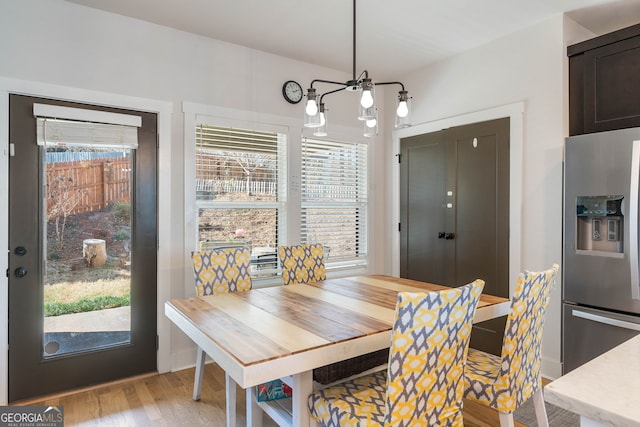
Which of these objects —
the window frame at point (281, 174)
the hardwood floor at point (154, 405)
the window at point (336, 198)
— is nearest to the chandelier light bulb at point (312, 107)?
the window frame at point (281, 174)

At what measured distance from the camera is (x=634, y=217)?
2285mm

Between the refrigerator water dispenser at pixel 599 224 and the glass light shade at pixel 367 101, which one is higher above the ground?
the glass light shade at pixel 367 101

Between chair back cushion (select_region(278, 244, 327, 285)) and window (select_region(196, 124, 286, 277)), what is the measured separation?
0.59 metres

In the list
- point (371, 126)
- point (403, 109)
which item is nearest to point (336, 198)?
point (371, 126)

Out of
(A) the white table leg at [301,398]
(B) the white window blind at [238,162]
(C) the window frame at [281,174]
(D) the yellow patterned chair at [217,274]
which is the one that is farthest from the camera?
(B) the white window blind at [238,162]

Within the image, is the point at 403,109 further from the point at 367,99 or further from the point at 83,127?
the point at 83,127

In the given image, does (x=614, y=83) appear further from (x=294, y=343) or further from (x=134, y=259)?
(x=134, y=259)

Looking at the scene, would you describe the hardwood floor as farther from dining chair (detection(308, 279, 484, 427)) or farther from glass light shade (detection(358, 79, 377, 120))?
glass light shade (detection(358, 79, 377, 120))

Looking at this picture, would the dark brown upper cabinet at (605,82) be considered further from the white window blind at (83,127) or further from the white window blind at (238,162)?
the white window blind at (83,127)

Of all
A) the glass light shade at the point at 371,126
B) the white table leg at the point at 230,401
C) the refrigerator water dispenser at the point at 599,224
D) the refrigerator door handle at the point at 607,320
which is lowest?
the white table leg at the point at 230,401

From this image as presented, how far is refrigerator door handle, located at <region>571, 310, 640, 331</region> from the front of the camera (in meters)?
2.29

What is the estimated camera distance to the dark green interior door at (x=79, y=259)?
2.54m

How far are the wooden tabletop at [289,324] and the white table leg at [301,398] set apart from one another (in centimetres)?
20

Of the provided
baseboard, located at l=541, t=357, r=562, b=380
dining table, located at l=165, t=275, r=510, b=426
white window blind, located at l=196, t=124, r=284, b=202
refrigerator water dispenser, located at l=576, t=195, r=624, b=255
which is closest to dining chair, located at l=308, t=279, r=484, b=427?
dining table, located at l=165, t=275, r=510, b=426
